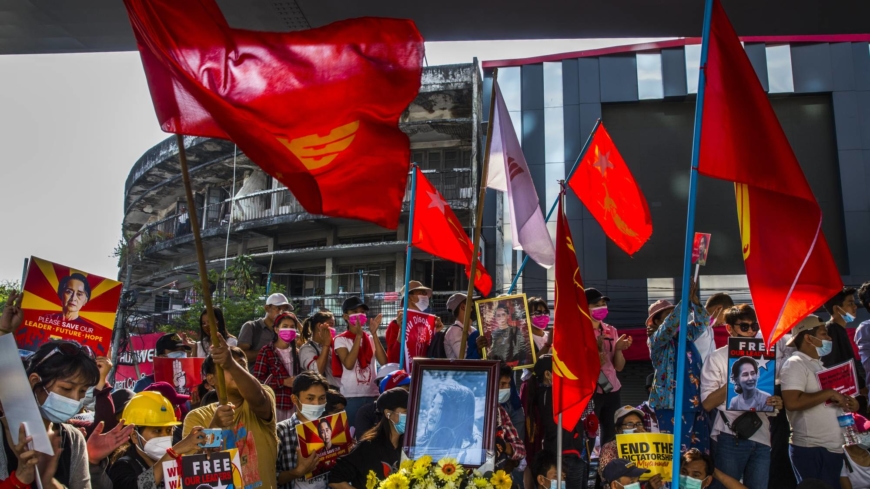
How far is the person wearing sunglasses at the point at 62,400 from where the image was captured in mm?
3543

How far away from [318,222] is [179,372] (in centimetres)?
1868

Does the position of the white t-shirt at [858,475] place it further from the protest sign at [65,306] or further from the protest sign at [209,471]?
the protest sign at [65,306]

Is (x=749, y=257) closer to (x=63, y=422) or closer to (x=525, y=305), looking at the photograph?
(x=525, y=305)

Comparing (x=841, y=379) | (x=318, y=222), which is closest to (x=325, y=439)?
(x=841, y=379)

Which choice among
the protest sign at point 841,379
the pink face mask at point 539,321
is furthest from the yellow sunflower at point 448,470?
the pink face mask at point 539,321

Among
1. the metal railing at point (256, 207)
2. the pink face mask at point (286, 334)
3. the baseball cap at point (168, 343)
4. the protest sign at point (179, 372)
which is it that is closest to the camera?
the protest sign at point (179, 372)

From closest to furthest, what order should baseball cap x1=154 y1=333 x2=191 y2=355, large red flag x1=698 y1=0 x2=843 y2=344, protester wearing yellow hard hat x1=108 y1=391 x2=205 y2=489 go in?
large red flag x1=698 y1=0 x2=843 y2=344 → protester wearing yellow hard hat x1=108 y1=391 x2=205 y2=489 → baseball cap x1=154 y1=333 x2=191 y2=355

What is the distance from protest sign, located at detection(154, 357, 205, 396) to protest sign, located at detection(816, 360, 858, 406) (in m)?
5.07

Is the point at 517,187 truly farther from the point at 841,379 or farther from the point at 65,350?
the point at 65,350

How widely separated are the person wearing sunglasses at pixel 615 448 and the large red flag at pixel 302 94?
2.48 metres

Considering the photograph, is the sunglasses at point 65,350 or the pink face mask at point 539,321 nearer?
the sunglasses at point 65,350

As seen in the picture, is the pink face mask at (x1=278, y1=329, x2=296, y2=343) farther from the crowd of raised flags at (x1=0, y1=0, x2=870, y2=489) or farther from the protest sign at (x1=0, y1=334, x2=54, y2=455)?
the protest sign at (x1=0, y1=334, x2=54, y2=455)

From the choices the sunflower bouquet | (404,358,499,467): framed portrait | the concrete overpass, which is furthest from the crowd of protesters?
the concrete overpass

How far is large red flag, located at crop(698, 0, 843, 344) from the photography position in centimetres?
430
